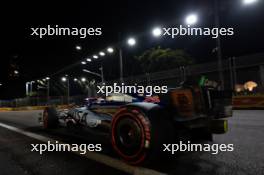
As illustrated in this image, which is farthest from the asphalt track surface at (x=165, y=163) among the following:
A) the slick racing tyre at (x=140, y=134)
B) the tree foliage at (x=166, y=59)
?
the tree foliage at (x=166, y=59)

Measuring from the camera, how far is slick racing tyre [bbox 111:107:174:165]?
9.01 ft

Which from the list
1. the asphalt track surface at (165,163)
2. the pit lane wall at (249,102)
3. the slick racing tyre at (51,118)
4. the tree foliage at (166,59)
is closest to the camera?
the asphalt track surface at (165,163)

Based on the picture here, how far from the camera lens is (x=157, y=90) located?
3.36m

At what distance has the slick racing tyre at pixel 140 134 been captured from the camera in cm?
275

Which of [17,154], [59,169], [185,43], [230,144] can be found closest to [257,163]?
[230,144]

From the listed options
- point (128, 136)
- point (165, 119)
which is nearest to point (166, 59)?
point (128, 136)

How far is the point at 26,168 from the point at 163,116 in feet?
6.11

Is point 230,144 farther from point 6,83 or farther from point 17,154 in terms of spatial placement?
point 6,83

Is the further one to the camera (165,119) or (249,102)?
(249,102)

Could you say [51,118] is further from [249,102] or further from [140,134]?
[249,102]

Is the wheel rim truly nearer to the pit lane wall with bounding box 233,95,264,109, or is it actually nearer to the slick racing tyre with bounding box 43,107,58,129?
the slick racing tyre with bounding box 43,107,58,129

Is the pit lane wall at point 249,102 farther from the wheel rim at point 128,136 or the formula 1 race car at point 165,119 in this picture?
the wheel rim at point 128,136

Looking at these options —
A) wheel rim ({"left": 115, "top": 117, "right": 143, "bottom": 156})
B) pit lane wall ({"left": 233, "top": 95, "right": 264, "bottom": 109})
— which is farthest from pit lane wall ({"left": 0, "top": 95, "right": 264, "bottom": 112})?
wheel rim ({"left": 115, "top": 117, "right": 143, "bottom": 156})

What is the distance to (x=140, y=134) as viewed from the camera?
2.88m
